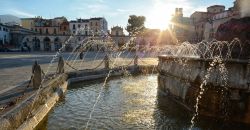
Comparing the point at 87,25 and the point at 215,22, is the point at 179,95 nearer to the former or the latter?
the point at 215,22

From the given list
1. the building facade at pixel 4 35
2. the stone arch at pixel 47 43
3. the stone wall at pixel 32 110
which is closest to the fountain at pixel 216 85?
the stone wall at pixel 32 110

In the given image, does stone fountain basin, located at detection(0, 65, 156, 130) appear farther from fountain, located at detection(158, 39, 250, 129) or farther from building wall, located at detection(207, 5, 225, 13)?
building wall, located at detection(207, 5, 225, 13)

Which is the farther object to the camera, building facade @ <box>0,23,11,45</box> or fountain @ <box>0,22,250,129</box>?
building facade @ <box>0,23,11,45</box>

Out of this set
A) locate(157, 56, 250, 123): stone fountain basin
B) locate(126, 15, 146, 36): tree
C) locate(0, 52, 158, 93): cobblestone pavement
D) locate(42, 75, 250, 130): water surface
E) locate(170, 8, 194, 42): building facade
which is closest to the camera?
locate(157, 56, 250, 123): stone fountain basin

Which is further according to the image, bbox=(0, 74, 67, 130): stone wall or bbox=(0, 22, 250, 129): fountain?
bbox=(0, 22, 250, 129): fountain

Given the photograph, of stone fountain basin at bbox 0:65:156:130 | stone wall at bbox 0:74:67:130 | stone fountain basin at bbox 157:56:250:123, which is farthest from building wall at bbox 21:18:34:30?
stone fountain basin at bbox 157:56:250:123

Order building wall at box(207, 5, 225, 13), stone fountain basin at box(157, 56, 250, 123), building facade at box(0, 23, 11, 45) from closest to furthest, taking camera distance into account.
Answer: stone fountain basin at box(157, 56, 250, 123), building facade at box(0, 23, 11, 45), building wall at box(207, 5, 225, 13)

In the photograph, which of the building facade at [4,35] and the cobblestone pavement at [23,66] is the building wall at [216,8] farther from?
the cobblestone pavement at [23,66]

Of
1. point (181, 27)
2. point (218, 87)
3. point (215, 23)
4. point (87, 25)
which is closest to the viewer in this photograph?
point (218, 87)

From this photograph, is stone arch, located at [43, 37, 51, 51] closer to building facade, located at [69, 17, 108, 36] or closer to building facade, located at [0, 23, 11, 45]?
building facade, located at [0, 23, 11, 45]

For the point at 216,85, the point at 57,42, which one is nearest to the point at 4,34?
the point at 57,42

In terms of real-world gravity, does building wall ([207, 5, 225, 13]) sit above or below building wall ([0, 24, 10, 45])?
above

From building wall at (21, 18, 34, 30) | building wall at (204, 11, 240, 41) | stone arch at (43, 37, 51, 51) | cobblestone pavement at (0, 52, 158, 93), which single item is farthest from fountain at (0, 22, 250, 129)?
building wall at (21, 18, 34, 30)

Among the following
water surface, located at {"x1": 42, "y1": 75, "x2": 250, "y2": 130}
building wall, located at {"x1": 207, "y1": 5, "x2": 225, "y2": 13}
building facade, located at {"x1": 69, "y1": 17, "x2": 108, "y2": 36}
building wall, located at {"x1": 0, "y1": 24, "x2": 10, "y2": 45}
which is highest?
building wall, located at {"x1": 207, "y1": 5, "x2": 225, "y2": 13}
